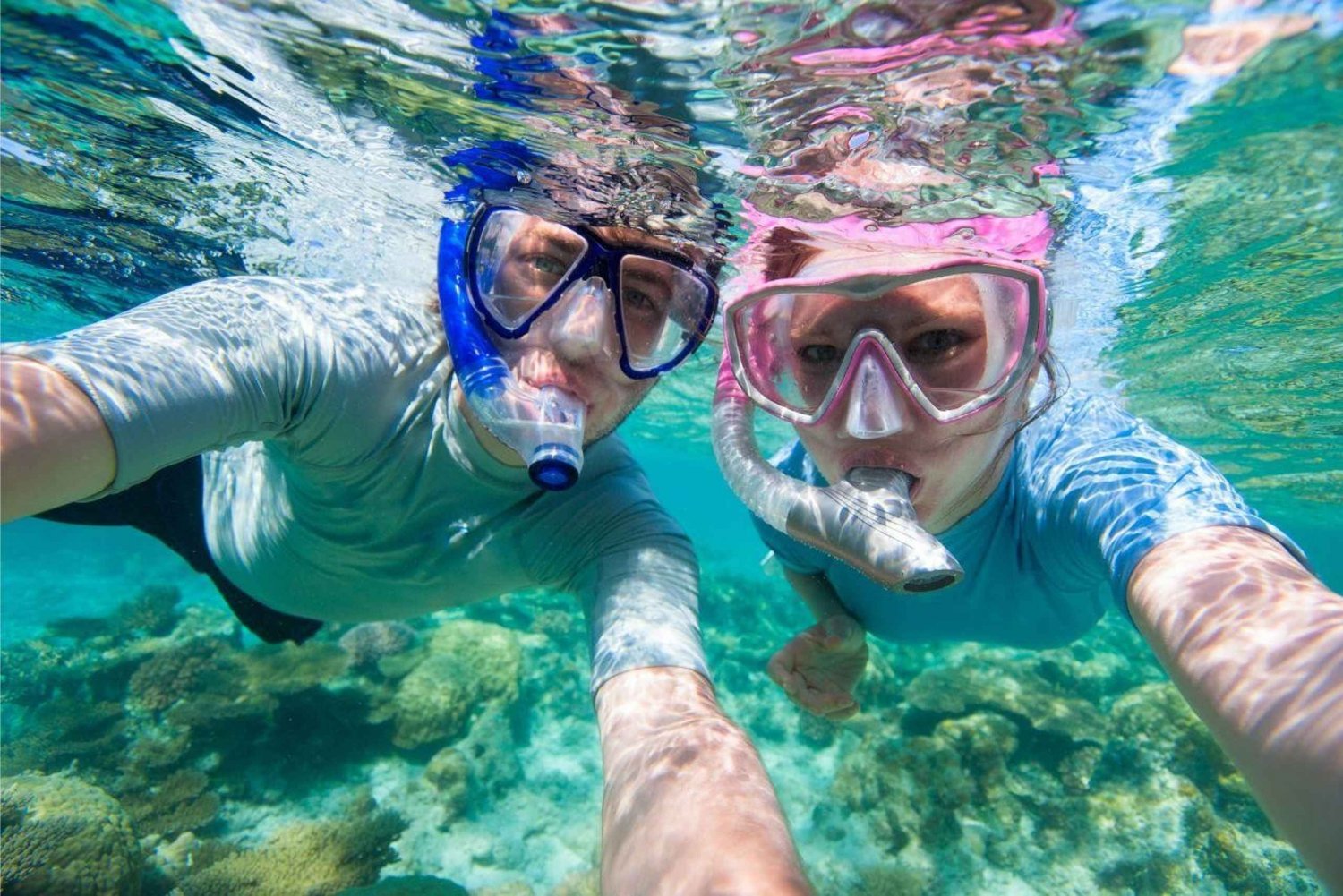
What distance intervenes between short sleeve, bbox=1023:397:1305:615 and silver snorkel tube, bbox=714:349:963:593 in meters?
0.66

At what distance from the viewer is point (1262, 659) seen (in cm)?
164

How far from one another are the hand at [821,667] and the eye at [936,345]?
1.94 meters

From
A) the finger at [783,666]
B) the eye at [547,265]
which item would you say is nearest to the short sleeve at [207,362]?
the eye at [547,265]

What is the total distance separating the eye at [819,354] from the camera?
324 centimetres

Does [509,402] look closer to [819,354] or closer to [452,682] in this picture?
[819,354]

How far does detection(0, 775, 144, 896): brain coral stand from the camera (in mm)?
4930

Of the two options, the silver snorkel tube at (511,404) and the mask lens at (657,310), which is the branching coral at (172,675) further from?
the mask lens at (657,310)

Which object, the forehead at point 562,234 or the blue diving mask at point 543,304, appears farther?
the forehead at point 562,234

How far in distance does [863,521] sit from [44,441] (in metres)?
2.71

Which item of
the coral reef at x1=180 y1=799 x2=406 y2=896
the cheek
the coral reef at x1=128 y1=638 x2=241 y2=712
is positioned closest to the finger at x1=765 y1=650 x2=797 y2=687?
the cheek

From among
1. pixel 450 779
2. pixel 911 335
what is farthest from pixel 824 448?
pixel 450 779

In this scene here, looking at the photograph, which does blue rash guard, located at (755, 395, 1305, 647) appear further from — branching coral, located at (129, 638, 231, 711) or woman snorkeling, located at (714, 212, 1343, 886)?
branching coral, located at (129, 638, 231, 711)

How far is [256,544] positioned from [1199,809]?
1075 cm

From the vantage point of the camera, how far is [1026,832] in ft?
25.8
